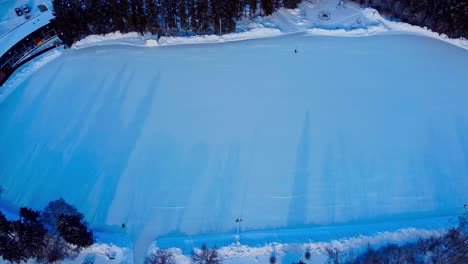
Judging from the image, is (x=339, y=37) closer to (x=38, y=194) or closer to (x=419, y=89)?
(x=419, y=89)

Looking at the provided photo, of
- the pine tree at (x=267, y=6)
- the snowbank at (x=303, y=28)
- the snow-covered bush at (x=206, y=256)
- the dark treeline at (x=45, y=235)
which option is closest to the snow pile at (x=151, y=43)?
the snowbank at (x=303, y=28)

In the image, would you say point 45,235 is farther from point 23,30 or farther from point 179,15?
point 179,15

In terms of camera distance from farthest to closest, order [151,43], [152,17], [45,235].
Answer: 1. [151,43]
2. [152,17]
3. [45,235]

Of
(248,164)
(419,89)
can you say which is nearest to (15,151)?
(248,164)

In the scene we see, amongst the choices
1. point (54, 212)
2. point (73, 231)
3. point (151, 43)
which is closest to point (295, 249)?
point (73, 231)

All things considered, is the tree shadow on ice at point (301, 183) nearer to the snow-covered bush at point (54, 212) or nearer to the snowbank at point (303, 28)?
the snowbank at point (303, 28)
